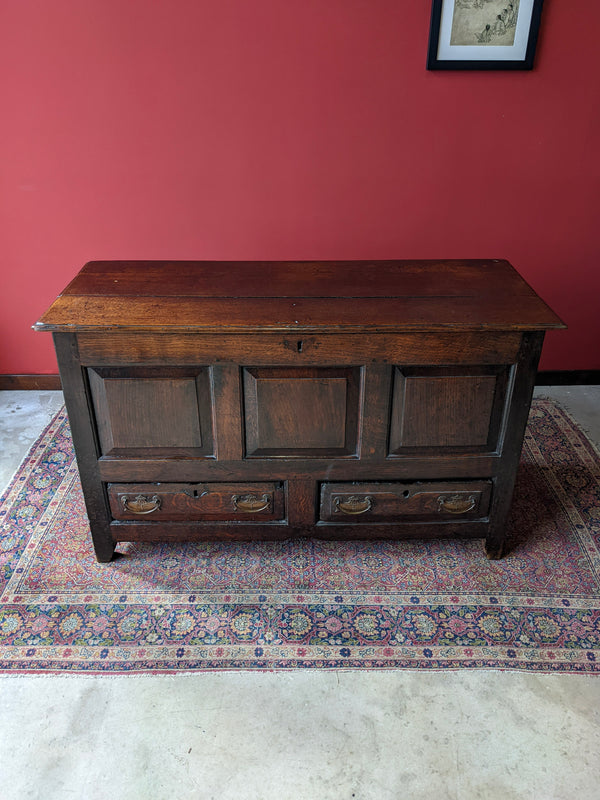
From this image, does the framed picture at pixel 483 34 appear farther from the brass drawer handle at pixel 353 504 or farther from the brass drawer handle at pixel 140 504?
the brass drawer handle at pixel 140 504

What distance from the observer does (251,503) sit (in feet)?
7.18

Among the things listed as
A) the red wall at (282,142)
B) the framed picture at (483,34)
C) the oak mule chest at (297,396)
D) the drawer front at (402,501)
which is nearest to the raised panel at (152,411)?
the oak mule chest at (297,396)

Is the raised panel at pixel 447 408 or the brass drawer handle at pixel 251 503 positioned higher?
the raised panel at pixel 447 408

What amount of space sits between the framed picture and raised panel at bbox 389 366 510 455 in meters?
1.53

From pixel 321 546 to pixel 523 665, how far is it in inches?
31.0

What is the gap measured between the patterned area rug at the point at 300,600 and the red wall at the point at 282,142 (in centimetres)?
127

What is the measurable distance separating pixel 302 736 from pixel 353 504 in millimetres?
741

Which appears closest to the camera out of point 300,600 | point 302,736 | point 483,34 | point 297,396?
point 302,736

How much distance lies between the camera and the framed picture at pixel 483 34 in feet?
8.64

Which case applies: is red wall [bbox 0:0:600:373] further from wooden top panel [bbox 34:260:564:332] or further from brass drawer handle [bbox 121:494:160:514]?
brass drawer handle [bbox 121:494:160:514]

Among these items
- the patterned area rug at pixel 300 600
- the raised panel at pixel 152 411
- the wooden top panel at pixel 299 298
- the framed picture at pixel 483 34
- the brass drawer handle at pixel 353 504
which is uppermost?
the framed picture at pixel 483 34

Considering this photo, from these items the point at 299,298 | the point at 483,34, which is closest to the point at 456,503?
the point at 299,298

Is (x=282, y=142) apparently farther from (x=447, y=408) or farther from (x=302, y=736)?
(x=302, y=736)

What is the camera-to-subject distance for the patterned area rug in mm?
1932
